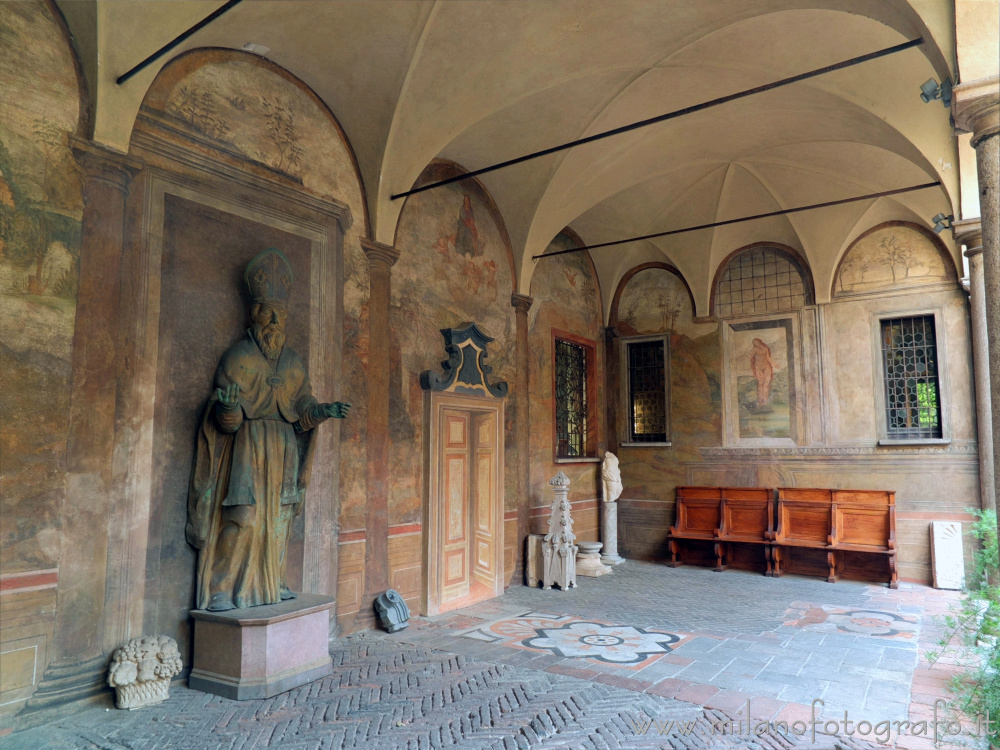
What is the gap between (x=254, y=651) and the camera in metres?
5.18

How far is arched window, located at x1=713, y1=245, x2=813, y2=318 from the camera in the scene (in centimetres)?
1190

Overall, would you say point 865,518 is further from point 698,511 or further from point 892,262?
point 892,262

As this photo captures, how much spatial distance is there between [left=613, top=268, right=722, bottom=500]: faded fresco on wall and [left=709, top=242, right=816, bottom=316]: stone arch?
493mm

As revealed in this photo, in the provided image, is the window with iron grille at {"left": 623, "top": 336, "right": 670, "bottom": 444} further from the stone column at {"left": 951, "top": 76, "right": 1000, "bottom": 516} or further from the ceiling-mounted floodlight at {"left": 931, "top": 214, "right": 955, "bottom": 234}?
the stone column at {"left": 951, "top": 76, "right": 1000, "bottom": 516}

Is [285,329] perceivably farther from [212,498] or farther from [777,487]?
[777,487]

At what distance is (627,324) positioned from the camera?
13.4m

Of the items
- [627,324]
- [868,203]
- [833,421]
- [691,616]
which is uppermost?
[868,203]

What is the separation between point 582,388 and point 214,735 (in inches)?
364

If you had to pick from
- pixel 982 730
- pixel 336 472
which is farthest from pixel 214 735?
pixel 982 730

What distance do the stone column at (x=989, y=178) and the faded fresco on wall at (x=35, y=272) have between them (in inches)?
236

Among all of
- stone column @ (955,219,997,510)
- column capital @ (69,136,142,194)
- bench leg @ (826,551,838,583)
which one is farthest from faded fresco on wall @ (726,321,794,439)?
column capital @ (69,136,142,194)

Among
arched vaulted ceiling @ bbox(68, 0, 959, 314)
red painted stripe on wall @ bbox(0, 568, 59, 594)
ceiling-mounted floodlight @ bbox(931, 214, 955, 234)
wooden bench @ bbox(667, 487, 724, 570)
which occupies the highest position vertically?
arched vaulted ceiling @ bbox(68, 0, 959, 314)

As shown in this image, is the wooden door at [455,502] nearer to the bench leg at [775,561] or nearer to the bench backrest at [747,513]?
the bench backrest at [747,513]

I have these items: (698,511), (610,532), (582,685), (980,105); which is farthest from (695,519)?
(980,105)
